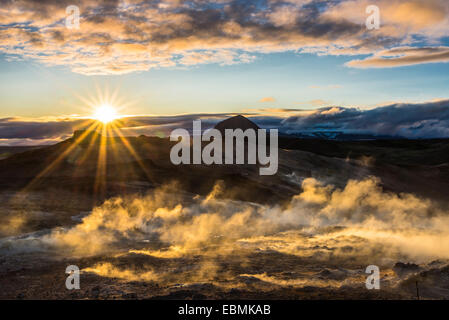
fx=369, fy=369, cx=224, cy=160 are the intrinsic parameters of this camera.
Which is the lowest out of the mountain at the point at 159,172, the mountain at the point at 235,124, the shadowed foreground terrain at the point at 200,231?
the shadowed foreground terrain at the point at 200,231

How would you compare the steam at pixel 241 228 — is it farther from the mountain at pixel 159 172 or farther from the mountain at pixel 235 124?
the mountain at pixel 235 124

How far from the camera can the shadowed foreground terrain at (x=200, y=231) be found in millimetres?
11938

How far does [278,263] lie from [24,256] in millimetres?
10358

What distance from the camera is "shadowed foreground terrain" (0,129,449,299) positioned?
11.9 meters

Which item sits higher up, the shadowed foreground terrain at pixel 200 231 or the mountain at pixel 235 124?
the mountain at pixel 235 124

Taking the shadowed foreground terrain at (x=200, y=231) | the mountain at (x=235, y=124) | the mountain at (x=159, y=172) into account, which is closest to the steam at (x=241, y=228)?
the shadowed foreground terrain at (x=200, y=231)

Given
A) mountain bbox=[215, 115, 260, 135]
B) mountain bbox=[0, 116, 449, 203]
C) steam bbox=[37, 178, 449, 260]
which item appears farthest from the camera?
mountain bbox=[215, 115, 260, 135]

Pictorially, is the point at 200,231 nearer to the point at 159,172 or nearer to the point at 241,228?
the point at 241,228

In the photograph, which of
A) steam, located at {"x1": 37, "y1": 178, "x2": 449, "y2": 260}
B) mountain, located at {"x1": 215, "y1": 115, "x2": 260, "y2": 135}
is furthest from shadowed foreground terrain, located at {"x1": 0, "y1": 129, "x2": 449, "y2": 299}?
mountain, located at {"x1": 215, "y1": 115, "x2": 260, "y2": 135}

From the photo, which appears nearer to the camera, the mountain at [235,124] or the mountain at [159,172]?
the mountain at [159,172]

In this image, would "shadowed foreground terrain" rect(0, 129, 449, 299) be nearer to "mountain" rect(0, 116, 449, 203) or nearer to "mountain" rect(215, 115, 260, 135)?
"mountain" rect(0, 116, 449, 203)

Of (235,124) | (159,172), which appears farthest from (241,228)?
(235,124)

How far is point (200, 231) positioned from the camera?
21.3 metres

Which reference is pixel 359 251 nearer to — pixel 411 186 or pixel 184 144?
pixel 184 144
